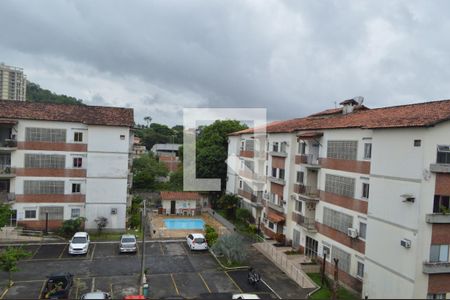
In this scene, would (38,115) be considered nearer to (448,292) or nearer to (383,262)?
(383,262)

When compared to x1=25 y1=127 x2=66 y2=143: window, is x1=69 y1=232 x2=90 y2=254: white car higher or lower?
lower

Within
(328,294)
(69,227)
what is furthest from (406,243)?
(69,227)

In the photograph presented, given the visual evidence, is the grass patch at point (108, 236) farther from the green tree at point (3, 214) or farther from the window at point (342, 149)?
the window at point (342, 149)

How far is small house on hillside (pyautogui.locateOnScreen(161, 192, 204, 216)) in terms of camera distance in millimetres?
45000

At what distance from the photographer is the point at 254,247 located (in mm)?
33156

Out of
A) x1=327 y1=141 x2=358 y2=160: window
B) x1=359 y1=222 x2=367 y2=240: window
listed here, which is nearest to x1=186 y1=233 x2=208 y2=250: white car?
x1=327 y1=141 x2=358 y2=160: window

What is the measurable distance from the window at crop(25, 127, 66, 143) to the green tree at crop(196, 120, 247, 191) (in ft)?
64.6

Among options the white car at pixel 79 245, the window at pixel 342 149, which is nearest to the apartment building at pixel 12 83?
the white car at pixel 79 245

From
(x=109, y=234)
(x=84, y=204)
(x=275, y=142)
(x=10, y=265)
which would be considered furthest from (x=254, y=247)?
(x=10, y=265)

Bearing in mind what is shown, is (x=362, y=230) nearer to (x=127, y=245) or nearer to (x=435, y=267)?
(x=435, y=267)

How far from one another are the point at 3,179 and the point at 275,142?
2441 cm

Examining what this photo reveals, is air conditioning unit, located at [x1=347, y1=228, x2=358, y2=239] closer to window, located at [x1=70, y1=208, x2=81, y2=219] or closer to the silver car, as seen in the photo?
the silver car

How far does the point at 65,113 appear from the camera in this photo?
34281 millimetres

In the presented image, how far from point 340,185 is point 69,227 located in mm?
22833
